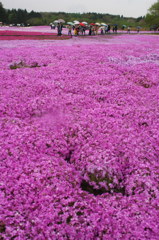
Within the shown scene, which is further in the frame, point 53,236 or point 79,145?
point 79,145

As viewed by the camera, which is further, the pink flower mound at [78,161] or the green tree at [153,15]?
the green tree at [153,15]

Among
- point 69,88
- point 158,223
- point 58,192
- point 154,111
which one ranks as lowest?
point 158,223

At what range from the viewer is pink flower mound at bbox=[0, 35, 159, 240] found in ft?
14.6

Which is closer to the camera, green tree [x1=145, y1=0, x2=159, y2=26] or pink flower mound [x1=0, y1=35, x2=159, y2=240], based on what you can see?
pink flower mound [x1=0, y1=35, x2=159, y2=240]

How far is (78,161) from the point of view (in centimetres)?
642

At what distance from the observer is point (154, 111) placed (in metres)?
9.30

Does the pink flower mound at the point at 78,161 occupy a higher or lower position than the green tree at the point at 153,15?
lower

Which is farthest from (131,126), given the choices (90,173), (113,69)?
(113,69)

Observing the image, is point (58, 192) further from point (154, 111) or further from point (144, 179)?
point (154, 111)

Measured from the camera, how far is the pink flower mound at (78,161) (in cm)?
444

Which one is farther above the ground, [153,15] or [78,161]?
[153,15]

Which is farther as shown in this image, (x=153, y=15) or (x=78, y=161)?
(x=153, y=15)

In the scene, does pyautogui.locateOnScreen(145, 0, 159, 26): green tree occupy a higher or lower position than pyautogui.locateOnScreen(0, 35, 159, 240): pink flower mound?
higher

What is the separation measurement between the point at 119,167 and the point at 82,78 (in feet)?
26.5
